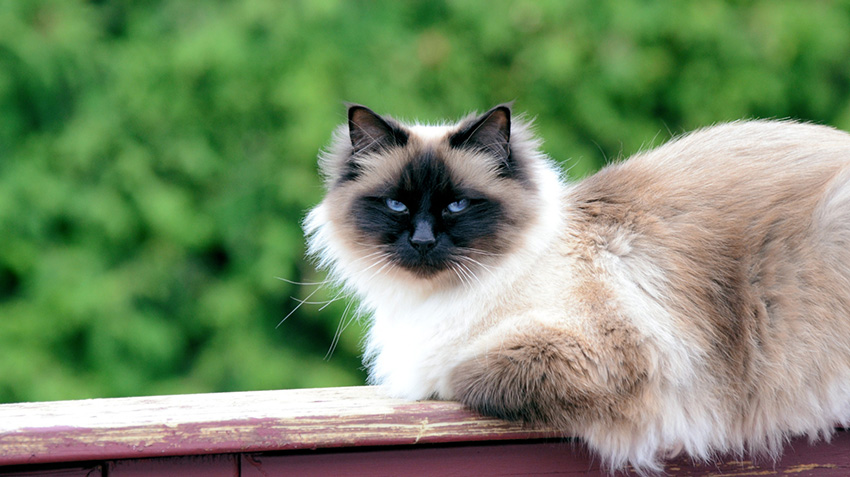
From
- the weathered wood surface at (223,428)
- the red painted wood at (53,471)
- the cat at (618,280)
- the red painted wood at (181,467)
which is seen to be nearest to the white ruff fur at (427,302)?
the cat at (618,280)

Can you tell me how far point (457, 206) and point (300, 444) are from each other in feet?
2.09

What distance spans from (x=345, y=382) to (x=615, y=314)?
195 centimetres

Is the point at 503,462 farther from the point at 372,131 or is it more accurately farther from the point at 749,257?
the point at 372,131

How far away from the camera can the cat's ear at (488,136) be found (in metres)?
1.82

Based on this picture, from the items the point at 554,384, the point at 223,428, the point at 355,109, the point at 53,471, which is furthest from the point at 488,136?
the point at 53,471

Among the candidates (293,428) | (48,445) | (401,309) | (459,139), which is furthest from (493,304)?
(48,445)

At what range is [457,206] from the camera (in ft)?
5.85

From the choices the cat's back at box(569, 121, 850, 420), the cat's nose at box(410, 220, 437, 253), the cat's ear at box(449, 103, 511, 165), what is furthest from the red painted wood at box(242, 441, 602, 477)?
the cat's ear at box(449, 103, 511, 165)

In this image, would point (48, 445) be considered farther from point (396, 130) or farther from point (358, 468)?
point (396, 130)

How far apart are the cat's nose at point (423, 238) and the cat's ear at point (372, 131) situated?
250 mm

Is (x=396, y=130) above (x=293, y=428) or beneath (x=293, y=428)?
above

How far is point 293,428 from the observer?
1464 mm

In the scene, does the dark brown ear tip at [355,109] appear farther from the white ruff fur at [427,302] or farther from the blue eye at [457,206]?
the blue eye at [457,206]

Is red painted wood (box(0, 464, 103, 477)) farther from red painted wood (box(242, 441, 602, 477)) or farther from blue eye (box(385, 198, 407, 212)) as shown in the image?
blue eye (box(385, 198, 407, 212))
